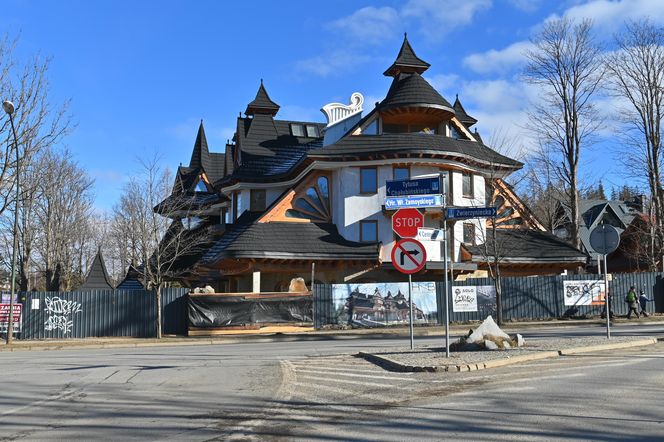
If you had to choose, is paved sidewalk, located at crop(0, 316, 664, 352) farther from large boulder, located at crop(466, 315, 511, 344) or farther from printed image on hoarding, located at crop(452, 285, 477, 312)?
large boulder, located at crop(466, 315, 511, 344)

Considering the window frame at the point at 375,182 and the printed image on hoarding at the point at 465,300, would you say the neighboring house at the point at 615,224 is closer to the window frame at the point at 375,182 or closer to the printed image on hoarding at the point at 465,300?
the printed image on hoarding at the point at 465,300

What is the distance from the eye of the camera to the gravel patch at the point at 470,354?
1211cm

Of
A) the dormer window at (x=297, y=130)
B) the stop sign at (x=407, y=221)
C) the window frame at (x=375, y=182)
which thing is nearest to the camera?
the stop sign at (x=407, y=221)

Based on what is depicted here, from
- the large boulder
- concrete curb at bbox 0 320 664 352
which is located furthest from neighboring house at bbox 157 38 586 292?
the large boulder

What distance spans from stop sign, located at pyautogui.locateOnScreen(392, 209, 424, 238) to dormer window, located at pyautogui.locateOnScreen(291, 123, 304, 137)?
3174cm

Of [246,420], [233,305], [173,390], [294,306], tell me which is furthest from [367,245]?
[246,420]

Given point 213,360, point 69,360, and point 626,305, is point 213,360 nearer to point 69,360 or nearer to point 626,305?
point 69,360

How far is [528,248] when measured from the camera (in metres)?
35.1

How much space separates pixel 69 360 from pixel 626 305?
26.8m

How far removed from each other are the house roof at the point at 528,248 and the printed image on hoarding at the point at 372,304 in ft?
17.6

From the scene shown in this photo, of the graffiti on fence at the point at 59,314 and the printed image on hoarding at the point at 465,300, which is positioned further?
the printed image on hoarding at the point at 465,300

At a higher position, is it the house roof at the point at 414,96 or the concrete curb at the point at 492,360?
the house roof at the point at 414,96

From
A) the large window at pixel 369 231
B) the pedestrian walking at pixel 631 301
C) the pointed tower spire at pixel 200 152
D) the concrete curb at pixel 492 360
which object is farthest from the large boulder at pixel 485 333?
the pointed tower spire at pixel 200 152

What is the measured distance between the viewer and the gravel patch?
12107 mm
